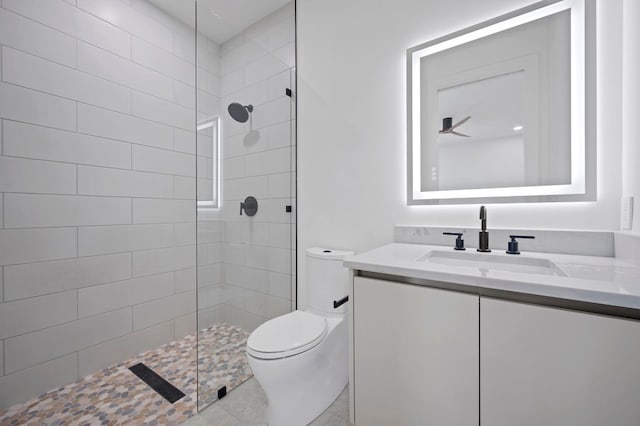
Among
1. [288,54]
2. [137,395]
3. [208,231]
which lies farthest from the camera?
[288,54]

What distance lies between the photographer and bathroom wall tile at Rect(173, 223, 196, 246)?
2133mm

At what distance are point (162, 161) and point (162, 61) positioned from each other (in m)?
0.80

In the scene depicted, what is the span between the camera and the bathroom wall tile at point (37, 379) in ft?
4.47

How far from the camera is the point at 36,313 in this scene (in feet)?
4.81

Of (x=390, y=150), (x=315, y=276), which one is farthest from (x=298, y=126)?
(x=315, y=276)

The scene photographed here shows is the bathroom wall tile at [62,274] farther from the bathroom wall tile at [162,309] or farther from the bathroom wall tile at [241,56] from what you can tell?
the bathroom wall tile at [241,56]

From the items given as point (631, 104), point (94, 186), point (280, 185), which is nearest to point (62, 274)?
point (94, 186)

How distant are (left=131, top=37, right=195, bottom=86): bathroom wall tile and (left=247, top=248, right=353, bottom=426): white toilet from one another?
1.86 meters

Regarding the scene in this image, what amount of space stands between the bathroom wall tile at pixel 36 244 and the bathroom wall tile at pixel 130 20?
1438mm

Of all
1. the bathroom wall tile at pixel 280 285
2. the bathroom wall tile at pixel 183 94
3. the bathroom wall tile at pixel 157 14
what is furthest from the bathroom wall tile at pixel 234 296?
the bathroom wall tile at pixel 157 14

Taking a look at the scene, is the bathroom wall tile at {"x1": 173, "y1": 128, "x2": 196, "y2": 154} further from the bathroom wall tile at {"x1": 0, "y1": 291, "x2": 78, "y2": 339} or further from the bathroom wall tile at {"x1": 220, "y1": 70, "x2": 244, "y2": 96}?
the bathroom wall tile at {"x1": 0, "y1": 291, "x2": 78, "y2": 339}

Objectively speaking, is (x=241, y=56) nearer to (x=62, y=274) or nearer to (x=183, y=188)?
(x=183, y=188)

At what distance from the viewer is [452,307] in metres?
0.83

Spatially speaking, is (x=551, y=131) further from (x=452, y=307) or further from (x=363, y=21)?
(x=363, y=21)
